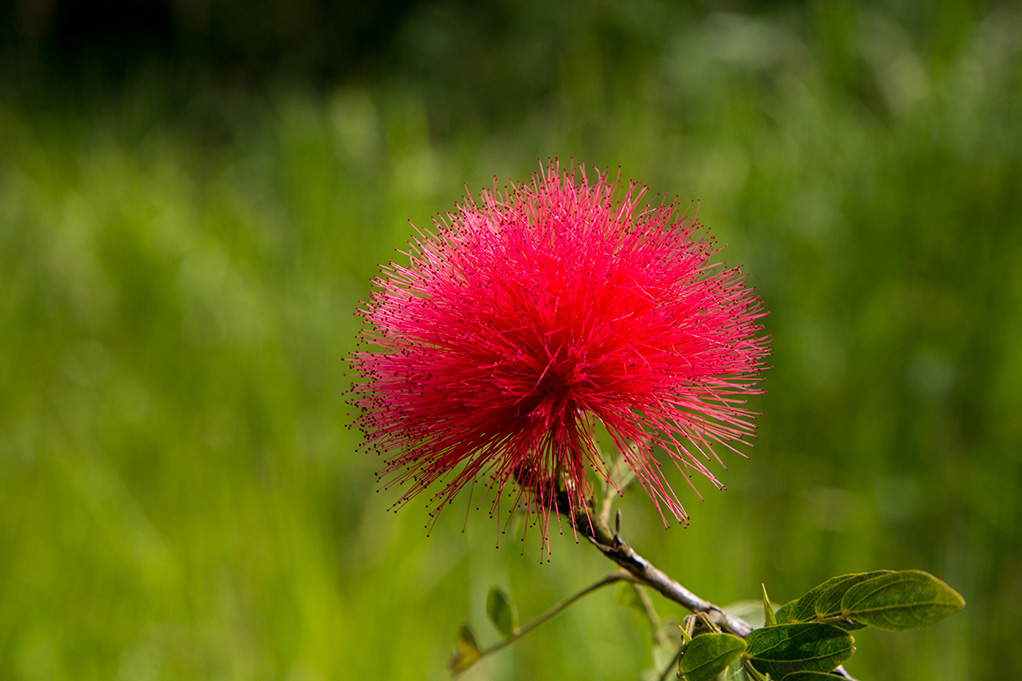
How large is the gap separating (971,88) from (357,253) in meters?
1.76

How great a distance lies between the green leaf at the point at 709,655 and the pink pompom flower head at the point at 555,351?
0.47ft

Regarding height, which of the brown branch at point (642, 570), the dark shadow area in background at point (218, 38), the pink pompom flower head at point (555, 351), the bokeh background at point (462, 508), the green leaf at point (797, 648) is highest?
the dark shadow area in background at point (218, 38)

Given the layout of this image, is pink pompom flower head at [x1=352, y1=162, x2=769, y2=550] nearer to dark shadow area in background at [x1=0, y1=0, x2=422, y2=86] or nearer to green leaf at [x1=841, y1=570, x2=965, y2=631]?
green leaf at [x1=841, y1=570, x2=965, y2=631]

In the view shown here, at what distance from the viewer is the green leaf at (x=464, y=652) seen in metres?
0.65

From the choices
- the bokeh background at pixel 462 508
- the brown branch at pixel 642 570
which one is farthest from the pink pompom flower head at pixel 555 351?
the bokeh background at pixel 462 508

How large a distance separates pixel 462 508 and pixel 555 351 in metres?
1.46

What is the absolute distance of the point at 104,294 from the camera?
9.06 feet

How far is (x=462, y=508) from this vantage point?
1.96 metres

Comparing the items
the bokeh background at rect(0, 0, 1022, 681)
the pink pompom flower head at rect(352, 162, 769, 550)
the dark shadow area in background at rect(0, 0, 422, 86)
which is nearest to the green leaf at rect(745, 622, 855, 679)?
the pink pompom flower head at rect(352, 162, 769, 550)

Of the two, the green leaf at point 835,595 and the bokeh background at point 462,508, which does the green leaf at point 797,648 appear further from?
the bokeh background at point 462,508

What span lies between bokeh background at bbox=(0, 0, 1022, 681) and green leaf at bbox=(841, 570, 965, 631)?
2.24 ft

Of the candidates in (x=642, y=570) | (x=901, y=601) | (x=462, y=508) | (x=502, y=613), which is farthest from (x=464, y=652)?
(x=462, y=508)

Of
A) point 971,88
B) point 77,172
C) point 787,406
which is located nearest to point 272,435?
point 787,406

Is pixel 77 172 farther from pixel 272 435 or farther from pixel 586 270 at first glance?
pixel 586 270
